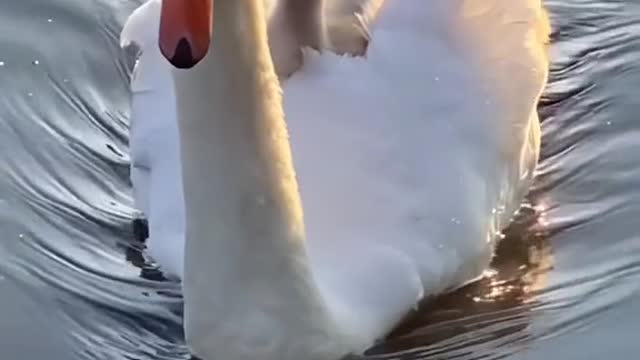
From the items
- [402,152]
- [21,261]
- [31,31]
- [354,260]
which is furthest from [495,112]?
[31,31]

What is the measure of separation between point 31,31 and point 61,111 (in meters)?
0.65

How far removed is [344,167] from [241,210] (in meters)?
0.75

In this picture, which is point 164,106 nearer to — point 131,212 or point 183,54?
point 131,212

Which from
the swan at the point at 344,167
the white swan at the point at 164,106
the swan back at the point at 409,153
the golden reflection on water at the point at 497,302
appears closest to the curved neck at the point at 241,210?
the swan at the point at 344,167

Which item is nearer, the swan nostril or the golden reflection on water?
the swan nostril

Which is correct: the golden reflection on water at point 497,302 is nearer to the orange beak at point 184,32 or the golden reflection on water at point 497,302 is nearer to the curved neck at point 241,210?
the curved neck at point 241,210

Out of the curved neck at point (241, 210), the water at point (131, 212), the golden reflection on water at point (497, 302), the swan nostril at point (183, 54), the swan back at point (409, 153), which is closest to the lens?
the swan nostril at point (183, 54)

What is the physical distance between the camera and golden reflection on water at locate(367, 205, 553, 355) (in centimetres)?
659

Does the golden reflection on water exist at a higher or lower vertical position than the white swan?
lower

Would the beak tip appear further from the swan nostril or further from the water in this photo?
the water

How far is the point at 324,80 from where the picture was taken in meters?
6.95

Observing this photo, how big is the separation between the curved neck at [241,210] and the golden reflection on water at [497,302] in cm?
43

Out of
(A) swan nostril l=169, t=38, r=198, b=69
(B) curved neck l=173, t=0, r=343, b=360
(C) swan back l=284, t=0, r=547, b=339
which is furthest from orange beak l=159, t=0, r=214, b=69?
(C) swan back l=284, t=0, r=547, b=339

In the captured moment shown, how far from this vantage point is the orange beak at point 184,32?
16.3 feet
